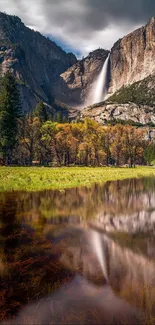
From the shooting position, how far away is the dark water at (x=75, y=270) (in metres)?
5.25

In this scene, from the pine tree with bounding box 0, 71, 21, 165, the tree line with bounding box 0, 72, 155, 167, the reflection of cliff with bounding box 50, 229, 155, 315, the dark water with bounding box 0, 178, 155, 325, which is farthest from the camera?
the tree line with bounding box 0, 72, 155, 167

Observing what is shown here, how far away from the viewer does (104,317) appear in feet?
16.7

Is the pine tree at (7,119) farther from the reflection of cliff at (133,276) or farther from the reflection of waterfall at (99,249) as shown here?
the reflection of cliff at (133,276)

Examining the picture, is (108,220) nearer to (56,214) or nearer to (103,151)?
(56,214)

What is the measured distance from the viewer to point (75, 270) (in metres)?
7.21

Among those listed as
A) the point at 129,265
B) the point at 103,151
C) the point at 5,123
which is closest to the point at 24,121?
the point at 5,123

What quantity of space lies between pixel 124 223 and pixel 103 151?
84.2 metres

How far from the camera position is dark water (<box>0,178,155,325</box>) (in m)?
5.25

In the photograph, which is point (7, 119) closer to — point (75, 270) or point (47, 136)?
point (47, 136)

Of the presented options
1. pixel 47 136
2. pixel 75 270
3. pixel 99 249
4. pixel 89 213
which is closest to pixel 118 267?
pixel 75 270

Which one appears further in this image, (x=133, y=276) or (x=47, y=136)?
(x=47, y=136)

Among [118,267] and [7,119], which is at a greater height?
[7,119]

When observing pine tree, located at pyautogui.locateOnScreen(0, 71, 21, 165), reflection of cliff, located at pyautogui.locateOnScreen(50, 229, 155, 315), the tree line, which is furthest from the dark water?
the tree line

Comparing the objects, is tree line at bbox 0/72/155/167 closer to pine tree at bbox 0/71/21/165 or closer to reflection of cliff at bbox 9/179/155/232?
pine tree at bbox 0/71/21/165
